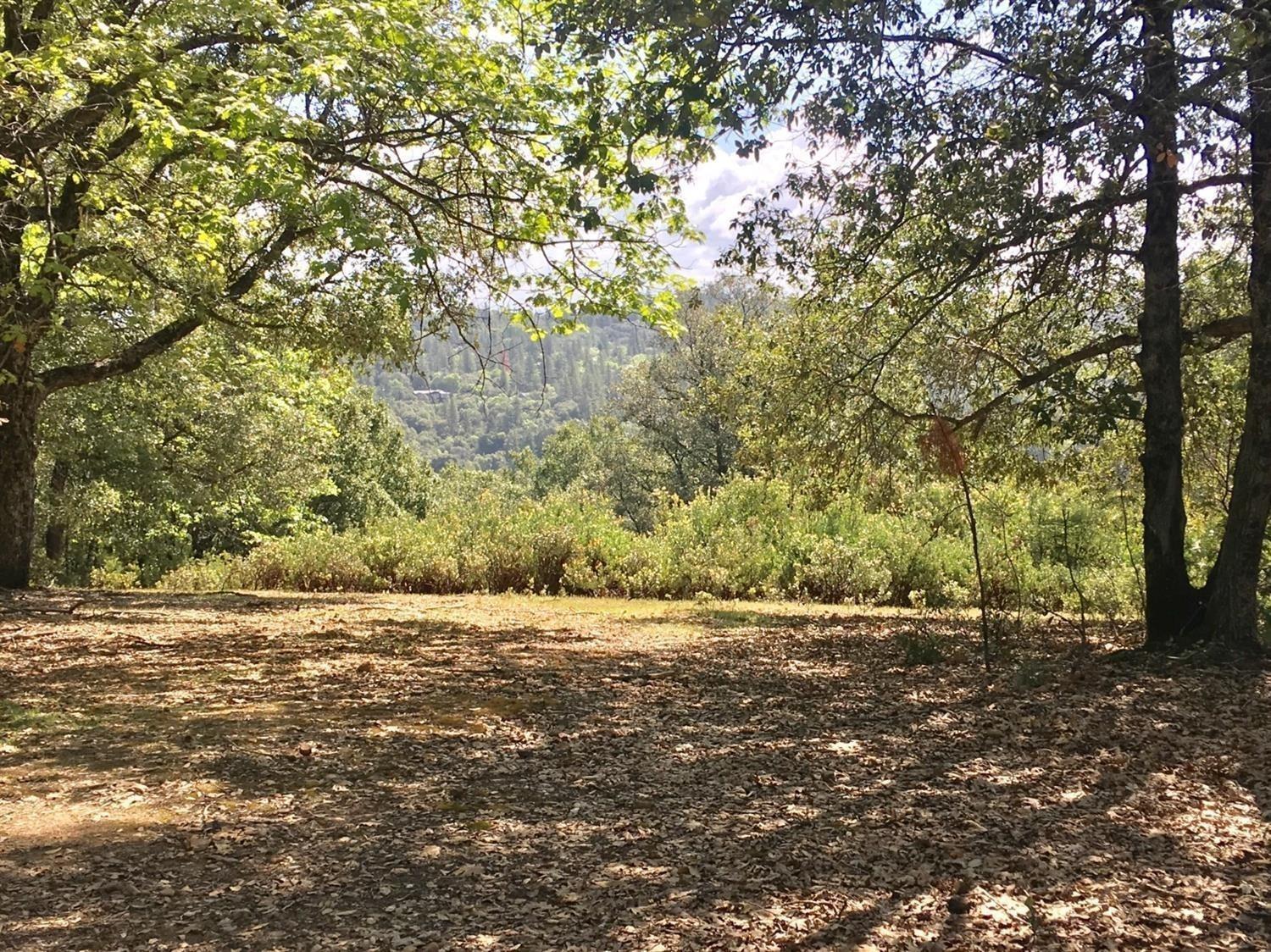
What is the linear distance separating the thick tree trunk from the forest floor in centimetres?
49

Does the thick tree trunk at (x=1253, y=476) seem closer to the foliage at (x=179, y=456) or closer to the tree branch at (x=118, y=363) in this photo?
the tree branch at (x=118, y=363)

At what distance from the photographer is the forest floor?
9.25 ft

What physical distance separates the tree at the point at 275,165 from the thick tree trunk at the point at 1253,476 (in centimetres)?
396

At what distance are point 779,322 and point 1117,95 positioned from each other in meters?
4.44

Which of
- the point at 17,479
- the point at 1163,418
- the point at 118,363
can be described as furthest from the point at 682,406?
the point at 1163,418

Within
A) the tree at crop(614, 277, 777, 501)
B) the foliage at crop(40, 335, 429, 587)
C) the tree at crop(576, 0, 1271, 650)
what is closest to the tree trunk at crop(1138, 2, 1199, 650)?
the tree at crop(576, 0, 1271, 650)

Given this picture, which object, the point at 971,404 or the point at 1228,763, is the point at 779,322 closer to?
the point at 971,404

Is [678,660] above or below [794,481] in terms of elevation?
below

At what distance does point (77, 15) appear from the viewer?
7.34 metres

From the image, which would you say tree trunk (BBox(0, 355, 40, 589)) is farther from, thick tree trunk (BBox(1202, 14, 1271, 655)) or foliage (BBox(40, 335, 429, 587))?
thick tree trunk (BBox(1202, 14, 1271, 655))

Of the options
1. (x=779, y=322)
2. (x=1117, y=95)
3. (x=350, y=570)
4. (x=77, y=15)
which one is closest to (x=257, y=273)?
(x=77, y=15)

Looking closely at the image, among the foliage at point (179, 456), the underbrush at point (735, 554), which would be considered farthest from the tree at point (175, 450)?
the underbrush at point (735, 554)

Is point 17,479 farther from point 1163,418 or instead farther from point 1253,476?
point 1253,476

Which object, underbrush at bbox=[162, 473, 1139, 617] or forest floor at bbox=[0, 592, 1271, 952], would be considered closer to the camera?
forest floor at bbox=[0, 592, 1271, 952]
